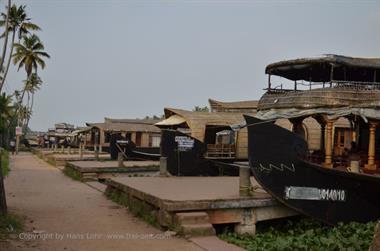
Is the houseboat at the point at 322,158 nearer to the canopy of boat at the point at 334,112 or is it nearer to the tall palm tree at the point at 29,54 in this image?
the canopy of boat at the point at 334,112

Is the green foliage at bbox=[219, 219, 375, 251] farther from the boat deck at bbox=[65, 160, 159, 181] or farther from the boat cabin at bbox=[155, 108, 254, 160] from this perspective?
the boat deck at bbox=[65, 160, 159, 181]

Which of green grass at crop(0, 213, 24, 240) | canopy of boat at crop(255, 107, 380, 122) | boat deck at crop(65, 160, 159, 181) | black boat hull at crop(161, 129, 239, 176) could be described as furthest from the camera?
boat deck at crop(65, 160, 159, 181)

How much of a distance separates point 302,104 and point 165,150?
5.34 metres

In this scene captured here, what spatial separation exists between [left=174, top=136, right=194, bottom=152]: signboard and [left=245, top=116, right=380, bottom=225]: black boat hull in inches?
228

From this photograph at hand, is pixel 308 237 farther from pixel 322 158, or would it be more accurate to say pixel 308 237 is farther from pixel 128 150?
pixel 128 150

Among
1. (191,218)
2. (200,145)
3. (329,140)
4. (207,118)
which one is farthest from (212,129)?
(191,218)

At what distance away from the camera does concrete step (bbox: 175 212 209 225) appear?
843 cm

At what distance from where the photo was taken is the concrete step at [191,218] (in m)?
8.43

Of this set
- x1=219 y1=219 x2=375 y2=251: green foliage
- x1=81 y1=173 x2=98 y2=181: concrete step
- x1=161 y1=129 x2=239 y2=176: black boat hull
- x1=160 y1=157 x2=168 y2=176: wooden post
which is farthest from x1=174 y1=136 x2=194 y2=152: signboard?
x1=219 y1=219 x2=375 y2=251: green foliage

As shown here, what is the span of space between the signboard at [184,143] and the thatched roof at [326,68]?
11.2ft

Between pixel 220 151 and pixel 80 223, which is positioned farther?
pixel 220 151

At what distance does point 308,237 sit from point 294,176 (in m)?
1.94

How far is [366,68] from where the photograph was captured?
12703mm

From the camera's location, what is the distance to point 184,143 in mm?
15586
